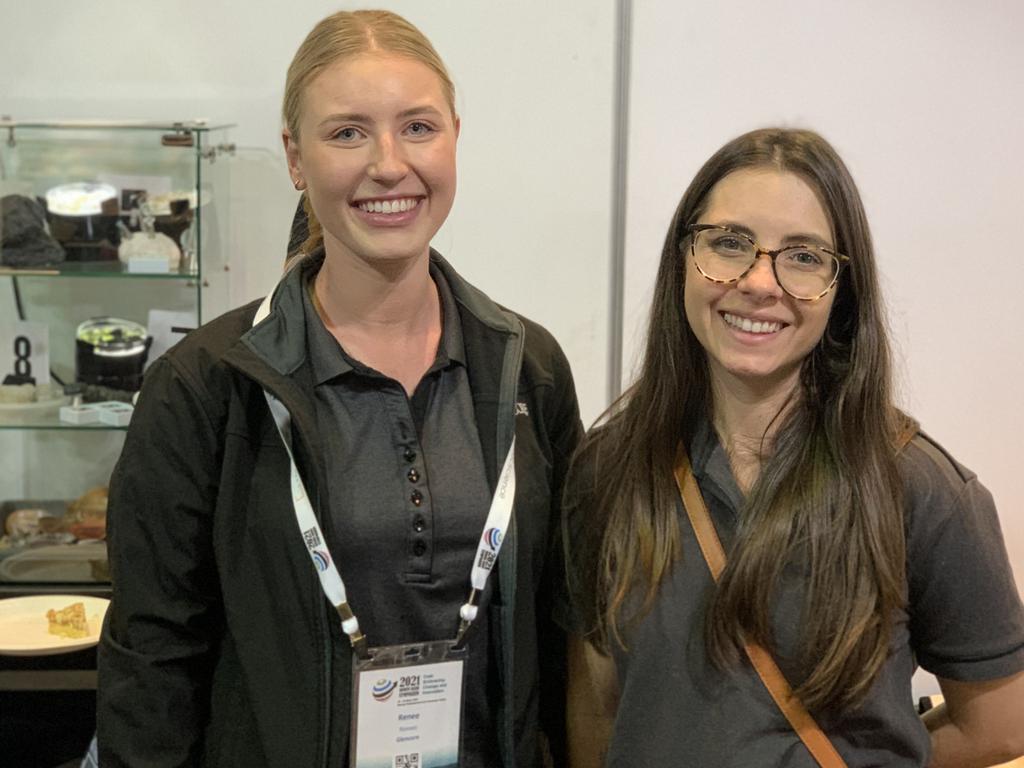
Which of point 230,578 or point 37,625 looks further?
point 37,625

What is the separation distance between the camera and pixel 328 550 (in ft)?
4.97

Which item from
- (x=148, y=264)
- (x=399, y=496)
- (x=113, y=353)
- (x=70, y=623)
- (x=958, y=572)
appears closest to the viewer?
(x=958, y=572)

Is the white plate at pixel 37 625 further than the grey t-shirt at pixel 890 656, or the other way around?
the white plate at pixel 37 625

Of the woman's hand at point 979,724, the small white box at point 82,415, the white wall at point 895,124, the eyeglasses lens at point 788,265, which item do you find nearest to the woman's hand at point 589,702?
the woman's hand at point 979,724

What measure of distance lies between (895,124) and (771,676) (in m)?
2.00

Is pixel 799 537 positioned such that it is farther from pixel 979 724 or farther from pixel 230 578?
pixel 230 578

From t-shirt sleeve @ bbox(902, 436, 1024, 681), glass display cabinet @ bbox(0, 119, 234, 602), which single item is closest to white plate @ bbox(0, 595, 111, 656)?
glass display cabinet @ bbox(0, 119, 234, 602)

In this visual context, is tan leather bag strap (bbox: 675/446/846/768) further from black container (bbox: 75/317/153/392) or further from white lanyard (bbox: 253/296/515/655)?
black container (bbox: 75/317/153/392)

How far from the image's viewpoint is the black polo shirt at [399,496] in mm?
1537

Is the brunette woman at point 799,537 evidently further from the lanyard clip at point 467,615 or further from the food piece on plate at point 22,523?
the food piece on plate at point 22,523

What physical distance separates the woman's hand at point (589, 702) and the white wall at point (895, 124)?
4.59 feet

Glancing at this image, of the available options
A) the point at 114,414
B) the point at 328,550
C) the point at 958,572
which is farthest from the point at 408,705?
the point at 114,414

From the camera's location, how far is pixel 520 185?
10.0ft

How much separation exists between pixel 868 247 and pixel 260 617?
941 mm
